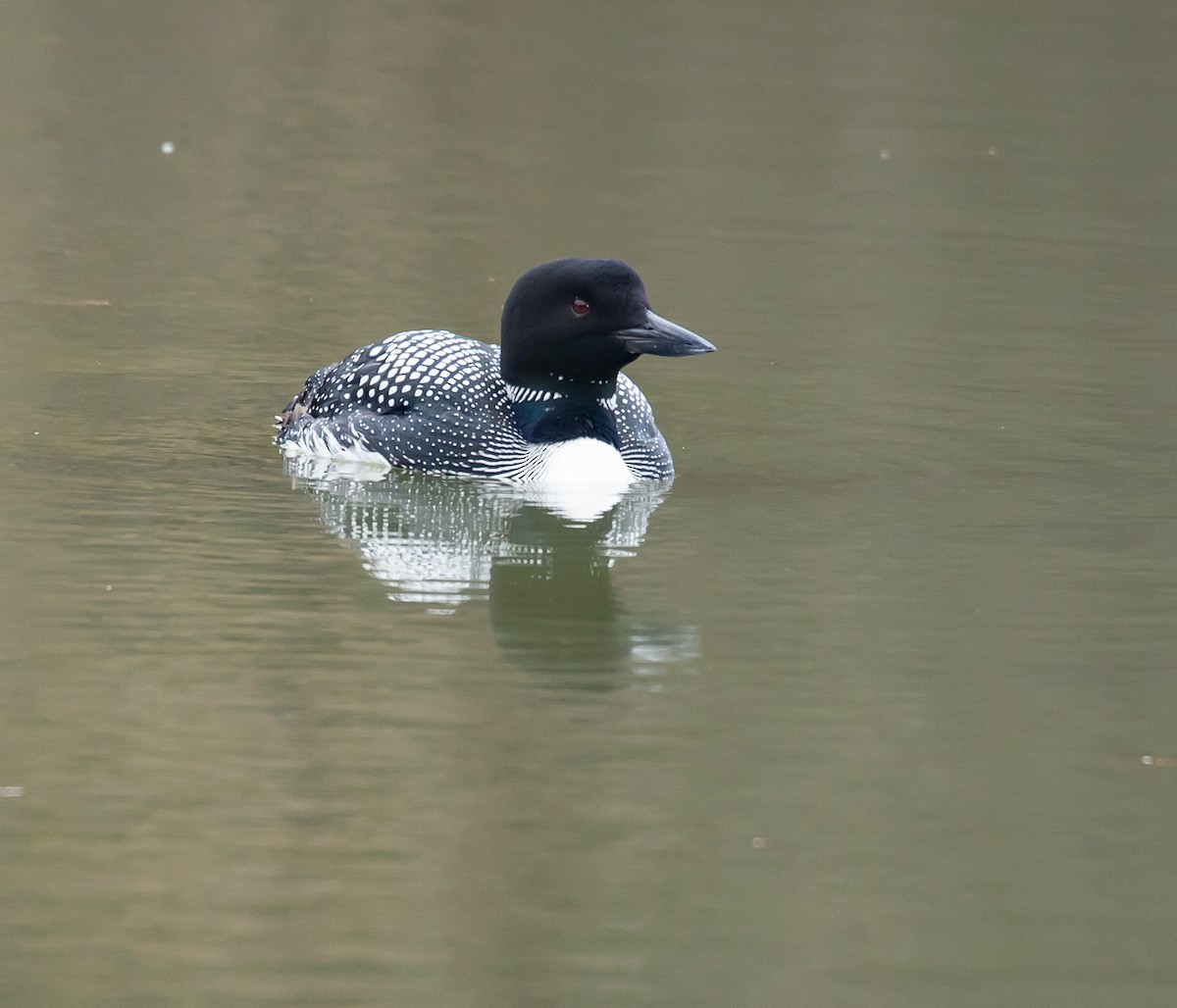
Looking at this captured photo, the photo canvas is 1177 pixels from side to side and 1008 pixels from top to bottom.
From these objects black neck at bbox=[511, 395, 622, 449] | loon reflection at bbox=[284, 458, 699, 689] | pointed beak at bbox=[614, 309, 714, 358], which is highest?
pointed beak at bbox=[614, 309, 714, 358]

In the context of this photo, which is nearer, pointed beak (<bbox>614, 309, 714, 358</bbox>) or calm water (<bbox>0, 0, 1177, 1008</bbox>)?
calm water (<bbox>0, 0, 1177, 1008</bbox>)

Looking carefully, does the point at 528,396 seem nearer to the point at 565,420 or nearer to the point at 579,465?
the point at 565,420

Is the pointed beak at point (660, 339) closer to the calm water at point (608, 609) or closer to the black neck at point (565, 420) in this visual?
the black neck at point (565, 420)

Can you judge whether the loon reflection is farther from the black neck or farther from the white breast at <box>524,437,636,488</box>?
the black neck

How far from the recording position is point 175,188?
15641mm

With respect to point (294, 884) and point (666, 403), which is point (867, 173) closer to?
point (666, 403)

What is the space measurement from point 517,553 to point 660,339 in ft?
3.93

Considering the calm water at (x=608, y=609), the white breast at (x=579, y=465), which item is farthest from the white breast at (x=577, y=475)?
the calm water at (x=608, y=609)

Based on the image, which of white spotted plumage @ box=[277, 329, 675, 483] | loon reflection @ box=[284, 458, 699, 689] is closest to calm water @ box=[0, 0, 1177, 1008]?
loon reflection @ box=[284, 458, 699, 689]

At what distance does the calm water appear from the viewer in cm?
493

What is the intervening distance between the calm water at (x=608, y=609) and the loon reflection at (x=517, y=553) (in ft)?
0.09

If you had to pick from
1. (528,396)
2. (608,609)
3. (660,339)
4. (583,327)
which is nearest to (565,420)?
(528,396)

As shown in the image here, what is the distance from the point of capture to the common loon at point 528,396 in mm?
9039

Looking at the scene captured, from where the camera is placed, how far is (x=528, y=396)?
934 cm
